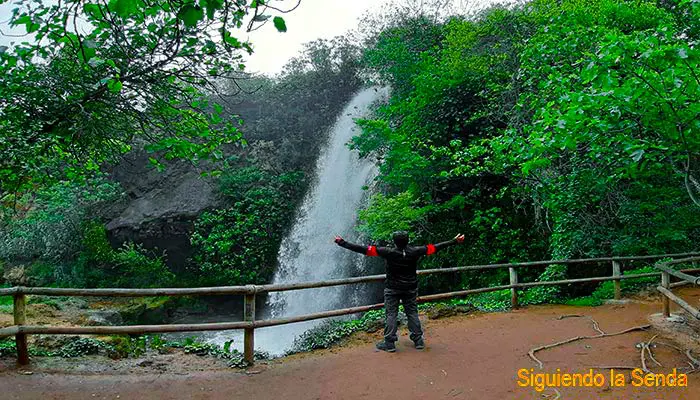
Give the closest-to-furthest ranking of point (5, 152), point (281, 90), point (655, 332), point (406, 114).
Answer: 1. point (5, 152)
2. point (655, 332)
3. point (406, 114)
4. point (281, 90)

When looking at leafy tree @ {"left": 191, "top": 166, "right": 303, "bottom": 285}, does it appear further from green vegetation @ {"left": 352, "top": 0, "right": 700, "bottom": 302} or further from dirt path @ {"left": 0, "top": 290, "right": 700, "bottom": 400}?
dirt path @ {"left": 0, "top": 290, "right": 700, "bottom": 400}

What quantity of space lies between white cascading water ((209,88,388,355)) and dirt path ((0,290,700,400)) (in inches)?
282

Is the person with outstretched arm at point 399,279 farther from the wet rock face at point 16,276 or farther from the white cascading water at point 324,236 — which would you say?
the wet rock face at point 16,276

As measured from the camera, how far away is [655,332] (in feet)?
20.0

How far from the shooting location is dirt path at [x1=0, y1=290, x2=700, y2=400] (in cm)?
409

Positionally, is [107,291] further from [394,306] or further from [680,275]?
[680,275]

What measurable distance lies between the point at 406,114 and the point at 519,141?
8.75m

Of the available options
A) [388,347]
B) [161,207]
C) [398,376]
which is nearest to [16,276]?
[161,207]

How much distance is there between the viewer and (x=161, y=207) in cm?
1767

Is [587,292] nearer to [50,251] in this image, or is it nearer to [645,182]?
[645,182]

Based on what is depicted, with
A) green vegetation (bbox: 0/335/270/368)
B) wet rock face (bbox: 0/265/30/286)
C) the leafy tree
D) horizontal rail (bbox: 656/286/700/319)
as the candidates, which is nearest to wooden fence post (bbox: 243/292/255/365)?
green vegetation (bbox: 0/335/270/368)

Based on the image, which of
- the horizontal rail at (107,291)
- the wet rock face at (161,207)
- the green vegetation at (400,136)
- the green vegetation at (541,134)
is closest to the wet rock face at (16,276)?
the green vegetation at (400,136)

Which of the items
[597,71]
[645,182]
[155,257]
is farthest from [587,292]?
[155,257]

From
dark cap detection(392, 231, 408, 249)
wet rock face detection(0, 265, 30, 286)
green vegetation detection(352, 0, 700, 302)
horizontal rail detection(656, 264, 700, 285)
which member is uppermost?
green vegetation detection(352, 0, 700, 302)
